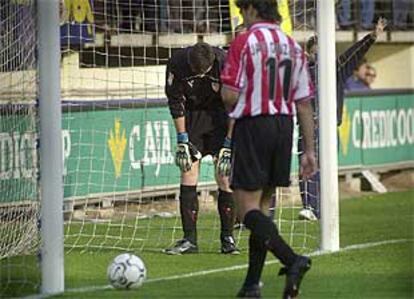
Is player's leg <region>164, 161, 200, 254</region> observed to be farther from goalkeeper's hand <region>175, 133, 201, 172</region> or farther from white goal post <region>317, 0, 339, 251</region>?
white goal post <region>317, 0, 339, 251</region>

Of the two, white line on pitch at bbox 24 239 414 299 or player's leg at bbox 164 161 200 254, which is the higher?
player's leg at bbox 164 161 200 254

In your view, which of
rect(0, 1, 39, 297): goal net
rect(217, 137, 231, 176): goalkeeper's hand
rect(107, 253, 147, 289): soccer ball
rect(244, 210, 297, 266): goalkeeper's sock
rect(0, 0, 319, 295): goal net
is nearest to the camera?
rect(244, 210, 297, 266): goalkeeper's sock

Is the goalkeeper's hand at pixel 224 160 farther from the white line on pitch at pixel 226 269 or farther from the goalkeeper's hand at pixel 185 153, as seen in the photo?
Result: the white line on pitch at pixel 226 269

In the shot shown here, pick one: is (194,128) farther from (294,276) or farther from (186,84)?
(294,276)

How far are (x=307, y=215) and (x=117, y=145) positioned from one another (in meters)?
2.98

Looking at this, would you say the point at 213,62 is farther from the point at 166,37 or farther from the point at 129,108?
the point at 129,108

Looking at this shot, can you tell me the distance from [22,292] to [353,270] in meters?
2.48

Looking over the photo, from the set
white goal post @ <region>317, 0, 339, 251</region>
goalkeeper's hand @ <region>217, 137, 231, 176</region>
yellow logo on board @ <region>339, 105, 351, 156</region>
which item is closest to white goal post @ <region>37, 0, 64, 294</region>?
goalkeeper's hand @ <region>217, 137, 231, 176</region>

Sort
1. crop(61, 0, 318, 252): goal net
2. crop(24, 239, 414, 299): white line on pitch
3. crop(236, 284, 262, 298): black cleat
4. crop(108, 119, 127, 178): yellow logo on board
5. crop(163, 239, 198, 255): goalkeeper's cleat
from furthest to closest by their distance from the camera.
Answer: crop(108, 119, 127, 178): yellow logo on board, crop(61, 0, 318, 252): goal net, crop(163, 239, 198, 255): goalkeeper's cleat, crop(24, 239, 414, 299): white line on pitch, crop(236, 284, 262, 298): black cleat

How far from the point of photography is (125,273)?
9086 mm

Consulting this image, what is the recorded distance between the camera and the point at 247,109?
857cm

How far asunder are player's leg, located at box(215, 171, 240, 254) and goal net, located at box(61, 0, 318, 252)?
6.04 ft

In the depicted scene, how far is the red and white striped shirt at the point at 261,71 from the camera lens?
28.0 ft

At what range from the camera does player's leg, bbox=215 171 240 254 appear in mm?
11664
